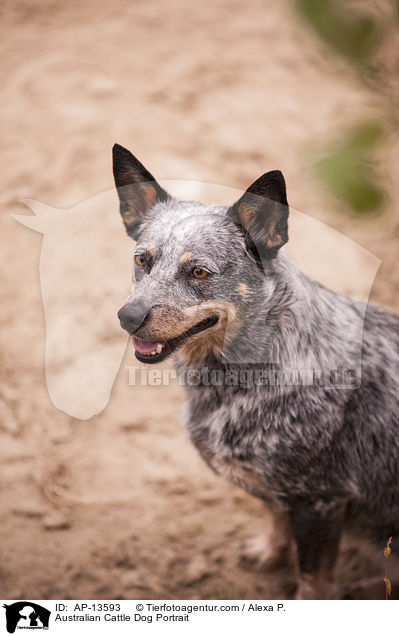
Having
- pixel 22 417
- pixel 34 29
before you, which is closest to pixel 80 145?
pixel 34 29

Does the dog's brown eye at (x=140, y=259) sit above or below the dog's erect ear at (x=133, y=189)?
below

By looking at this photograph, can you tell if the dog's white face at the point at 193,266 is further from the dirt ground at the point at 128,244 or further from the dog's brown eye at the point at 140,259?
the dirt ground at the point at 128,244

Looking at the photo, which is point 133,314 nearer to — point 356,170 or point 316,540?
point 356,170

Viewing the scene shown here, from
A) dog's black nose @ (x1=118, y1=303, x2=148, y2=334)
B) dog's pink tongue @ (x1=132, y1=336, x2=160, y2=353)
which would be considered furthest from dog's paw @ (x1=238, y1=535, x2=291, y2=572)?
dog's black nose @ (x1=118, y1=303, x2=148, y2=334)

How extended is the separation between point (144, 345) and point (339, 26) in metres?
1.91

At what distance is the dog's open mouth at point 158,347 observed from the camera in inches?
98.0

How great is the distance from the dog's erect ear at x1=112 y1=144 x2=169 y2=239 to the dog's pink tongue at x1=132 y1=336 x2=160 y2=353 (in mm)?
632

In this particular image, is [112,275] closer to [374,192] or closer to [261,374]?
[261,374]

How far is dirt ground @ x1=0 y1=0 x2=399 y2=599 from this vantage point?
365 cm

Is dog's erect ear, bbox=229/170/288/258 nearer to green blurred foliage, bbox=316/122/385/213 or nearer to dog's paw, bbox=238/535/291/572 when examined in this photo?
green blurred foliage, bbox=316/122/385/213

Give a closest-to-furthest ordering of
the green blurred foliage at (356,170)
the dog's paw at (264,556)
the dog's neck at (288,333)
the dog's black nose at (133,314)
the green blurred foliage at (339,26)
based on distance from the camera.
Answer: the green blurred foliage at (339,26) → the green blurred foliage at (356,170) → the dog's black nose at (133,314) → the dog's neck at (288,333) → the dog's paw at (264,556)

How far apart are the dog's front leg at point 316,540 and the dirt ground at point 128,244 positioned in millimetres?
497
